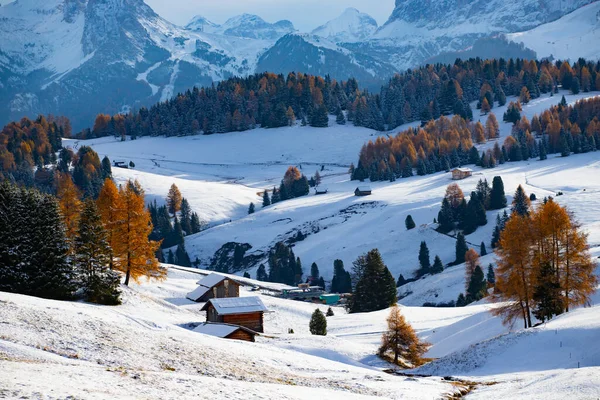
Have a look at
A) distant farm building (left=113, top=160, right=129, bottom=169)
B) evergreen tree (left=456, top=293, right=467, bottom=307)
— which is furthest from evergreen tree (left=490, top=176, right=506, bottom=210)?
distant farm building (left=113, top=160, right=129, bottom=169)

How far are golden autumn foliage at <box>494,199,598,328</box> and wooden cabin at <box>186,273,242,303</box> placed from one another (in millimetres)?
31981

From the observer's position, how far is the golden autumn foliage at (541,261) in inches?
1732

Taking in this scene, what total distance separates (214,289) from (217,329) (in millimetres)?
22145

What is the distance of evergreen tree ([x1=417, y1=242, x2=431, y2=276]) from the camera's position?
4176 inches

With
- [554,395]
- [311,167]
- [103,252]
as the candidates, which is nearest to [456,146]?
[311,167]

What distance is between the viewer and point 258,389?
2266cm

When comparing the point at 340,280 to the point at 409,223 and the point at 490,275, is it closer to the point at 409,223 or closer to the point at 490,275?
the point at 409,223

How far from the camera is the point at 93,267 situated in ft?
149

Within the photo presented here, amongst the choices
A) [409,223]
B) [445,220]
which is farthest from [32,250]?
[445,220]

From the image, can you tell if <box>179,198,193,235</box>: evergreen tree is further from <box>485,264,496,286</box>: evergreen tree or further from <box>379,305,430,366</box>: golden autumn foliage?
<box>379,305,430,366</box>: golden autumn foliage

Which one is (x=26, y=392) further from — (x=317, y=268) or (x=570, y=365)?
(x=317, y=268)

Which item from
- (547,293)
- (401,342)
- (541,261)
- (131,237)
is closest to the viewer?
(547,293)

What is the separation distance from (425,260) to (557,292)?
63119mm

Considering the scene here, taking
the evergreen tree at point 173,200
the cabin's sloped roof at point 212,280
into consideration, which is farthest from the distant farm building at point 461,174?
the cabin's sloped roof at point 212,280
